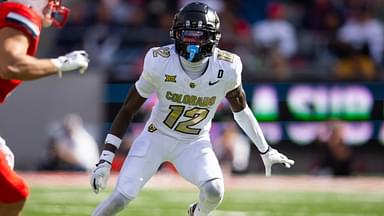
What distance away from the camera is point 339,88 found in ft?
41.0

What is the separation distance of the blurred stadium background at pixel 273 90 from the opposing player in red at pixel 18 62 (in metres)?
6.30

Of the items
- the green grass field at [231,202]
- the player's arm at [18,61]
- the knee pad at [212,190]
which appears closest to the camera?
the player's arm at [18,61]

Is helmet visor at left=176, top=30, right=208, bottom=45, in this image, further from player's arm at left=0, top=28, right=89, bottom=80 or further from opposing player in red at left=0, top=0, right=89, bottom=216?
player's arm at left=0, top=28, right=89, bottom=80

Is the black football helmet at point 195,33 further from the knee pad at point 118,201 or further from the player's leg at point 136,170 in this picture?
the knee pad at point 118,201

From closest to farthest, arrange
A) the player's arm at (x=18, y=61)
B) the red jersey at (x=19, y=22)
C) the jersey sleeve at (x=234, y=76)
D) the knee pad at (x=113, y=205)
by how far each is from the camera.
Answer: the player's arm at (x=18, y=61), the red jersey at (x=19, y=22), the knee pad at (x=113, y=205), the jersey sleeve at (x=234, y=76)

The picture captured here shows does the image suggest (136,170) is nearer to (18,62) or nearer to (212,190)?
(212,190)

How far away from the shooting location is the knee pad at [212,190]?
5.61 metres

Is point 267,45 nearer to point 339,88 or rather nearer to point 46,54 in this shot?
point 339,88

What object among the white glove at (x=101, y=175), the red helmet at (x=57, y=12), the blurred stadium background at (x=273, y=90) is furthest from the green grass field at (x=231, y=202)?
the red helmet at (x=57, y=12)

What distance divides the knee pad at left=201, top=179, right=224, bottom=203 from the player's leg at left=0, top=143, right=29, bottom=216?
3.86 ft

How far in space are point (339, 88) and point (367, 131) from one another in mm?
625

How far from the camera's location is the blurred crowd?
12.8 metres

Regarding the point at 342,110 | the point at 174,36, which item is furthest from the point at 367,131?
the point at 174,36

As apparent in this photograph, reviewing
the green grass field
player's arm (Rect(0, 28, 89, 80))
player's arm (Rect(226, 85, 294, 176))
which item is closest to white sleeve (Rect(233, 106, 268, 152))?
player's arm (Rect(226, 85, 294, 176))
